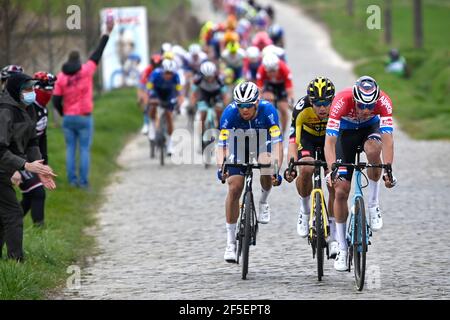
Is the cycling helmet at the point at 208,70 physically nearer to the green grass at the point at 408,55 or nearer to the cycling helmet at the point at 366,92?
the green grass at the point at 408,55

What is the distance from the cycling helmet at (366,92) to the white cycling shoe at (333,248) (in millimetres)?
1801

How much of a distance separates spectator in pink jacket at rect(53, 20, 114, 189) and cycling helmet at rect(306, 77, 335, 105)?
636 centimetres

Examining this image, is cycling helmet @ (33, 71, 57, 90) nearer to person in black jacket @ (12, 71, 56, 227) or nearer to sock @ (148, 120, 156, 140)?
person in black jacket @ (12, 71, 56, 227)

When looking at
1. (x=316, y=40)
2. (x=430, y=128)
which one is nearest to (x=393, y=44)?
(x=316, y=40)

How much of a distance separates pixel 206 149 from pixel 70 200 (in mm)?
4774

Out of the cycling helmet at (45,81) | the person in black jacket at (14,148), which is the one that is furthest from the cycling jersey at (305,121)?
the cycling helmet at (45,81)

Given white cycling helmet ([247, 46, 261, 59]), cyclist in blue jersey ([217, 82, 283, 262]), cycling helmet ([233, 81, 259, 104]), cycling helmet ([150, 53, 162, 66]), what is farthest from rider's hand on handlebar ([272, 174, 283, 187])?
white cycling helmet ([247, 46, 261, 59])

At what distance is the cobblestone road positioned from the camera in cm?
1125

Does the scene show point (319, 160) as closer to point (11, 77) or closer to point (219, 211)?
point (11, 77)

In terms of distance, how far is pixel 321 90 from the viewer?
11625 mm

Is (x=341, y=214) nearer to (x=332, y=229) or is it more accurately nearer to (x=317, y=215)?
(x=317, y=215)

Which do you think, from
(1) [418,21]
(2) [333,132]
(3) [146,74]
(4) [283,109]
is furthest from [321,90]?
(1) [418,21]

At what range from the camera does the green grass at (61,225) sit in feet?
37.3
